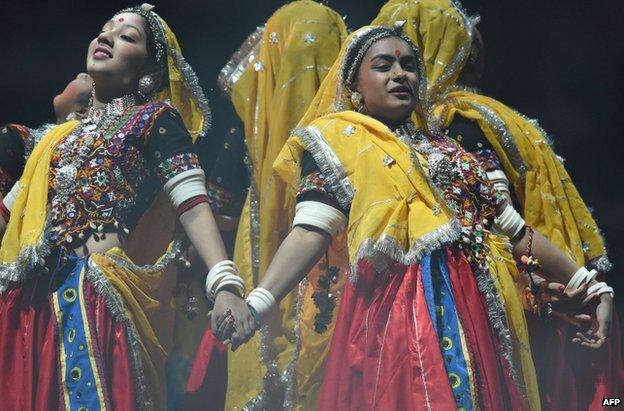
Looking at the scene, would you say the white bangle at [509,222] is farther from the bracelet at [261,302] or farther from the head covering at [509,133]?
the bracelet at [261,302]

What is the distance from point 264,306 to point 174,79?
2.46 feet

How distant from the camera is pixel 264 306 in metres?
3.19

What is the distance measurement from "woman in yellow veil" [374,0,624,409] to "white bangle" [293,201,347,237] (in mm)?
512

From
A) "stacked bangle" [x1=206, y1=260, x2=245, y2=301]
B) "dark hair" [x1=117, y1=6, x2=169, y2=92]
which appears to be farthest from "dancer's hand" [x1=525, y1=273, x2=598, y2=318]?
"dark hair" [x1=117, y1=6, x2=169, y2=92]

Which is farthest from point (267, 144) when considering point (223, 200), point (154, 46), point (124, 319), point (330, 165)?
point (124, 319)

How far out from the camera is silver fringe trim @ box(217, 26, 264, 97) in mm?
3895

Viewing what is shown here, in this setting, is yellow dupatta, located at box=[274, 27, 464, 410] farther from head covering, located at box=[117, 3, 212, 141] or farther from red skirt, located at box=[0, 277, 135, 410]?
red skirt, located at box=[0, 277, 135, 410]

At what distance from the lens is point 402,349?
306cm

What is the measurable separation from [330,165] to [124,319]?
593 millimetres

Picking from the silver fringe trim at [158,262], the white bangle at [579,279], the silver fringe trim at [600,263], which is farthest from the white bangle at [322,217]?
the silver fringe trim at [600,263]

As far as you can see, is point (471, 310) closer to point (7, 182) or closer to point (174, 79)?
point (174, 79)

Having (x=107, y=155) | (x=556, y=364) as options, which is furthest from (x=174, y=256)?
(x=556, y=364)

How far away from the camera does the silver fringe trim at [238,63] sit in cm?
389

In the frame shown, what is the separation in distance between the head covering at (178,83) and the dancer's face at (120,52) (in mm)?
35
